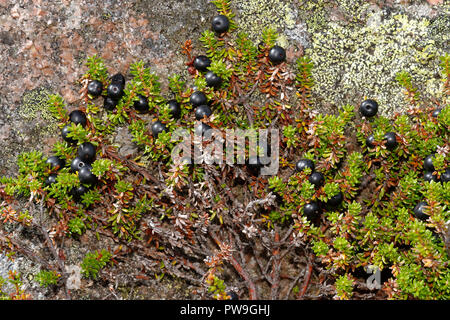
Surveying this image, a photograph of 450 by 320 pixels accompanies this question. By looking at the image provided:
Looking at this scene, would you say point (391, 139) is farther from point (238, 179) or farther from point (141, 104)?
point (141, 104)

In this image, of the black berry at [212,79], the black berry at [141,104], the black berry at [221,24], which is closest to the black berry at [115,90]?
the black berry at [141,104]

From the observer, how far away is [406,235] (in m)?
3.97

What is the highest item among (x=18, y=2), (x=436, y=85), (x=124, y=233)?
(x=18, y=2)

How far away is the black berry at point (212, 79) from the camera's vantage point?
4.54m

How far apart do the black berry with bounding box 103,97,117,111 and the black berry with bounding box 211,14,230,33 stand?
1193mm

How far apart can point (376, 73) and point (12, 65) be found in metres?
3.57

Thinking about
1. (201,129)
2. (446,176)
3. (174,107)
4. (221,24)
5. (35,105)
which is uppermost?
(221,24)

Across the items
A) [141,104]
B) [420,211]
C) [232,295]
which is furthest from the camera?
[141,104]

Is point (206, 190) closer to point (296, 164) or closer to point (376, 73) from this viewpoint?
point (296, 164)

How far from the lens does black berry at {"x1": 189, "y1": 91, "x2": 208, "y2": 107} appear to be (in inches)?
A: 175

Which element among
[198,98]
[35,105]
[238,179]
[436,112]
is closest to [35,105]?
[35,105]

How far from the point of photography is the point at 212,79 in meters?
4.54

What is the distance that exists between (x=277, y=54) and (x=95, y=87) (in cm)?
172
